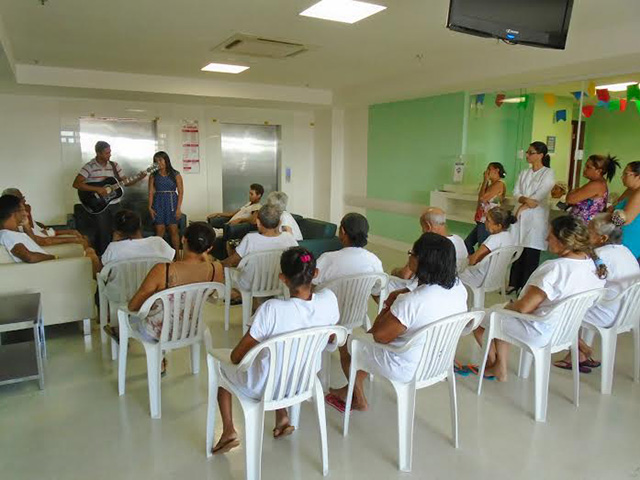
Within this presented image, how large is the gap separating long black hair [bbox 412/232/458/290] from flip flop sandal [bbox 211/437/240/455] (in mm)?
1221

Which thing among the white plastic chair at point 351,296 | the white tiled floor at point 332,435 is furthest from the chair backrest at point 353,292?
the white tiled floor at point 332,435

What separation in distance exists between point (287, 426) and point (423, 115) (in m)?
5.57

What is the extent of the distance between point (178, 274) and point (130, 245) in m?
0.88

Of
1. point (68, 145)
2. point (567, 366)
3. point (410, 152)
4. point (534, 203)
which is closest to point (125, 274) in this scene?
point (567, 366)

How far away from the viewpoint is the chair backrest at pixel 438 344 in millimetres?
2207

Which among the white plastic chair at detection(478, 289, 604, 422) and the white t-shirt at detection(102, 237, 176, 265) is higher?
the white t-shirt at detection(102, 237, 176, 265)

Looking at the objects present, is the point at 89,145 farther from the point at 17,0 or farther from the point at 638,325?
the point at 638,325

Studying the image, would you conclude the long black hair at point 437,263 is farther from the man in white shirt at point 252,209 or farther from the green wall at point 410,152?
the green wall at point 410,152

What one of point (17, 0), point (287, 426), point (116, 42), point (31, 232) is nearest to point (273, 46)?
point (116, 42)

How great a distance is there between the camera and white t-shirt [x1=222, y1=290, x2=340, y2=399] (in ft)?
6.65

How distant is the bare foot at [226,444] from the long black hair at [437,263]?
1.21 m

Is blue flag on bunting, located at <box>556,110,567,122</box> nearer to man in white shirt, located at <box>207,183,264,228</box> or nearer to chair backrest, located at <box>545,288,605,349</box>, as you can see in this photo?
man in white shirt, located at <box>207,183,264,228</box>

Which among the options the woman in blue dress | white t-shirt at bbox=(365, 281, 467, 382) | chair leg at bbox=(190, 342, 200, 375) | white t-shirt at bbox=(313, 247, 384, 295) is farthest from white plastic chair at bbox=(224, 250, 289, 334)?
the woman in blue dress

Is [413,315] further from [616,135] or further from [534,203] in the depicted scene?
[616,135]
